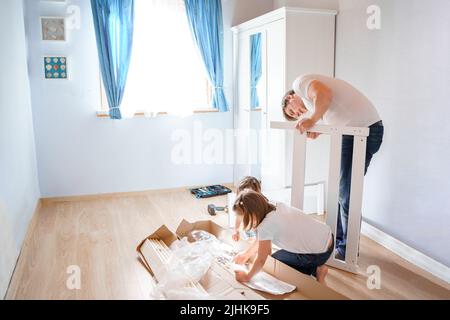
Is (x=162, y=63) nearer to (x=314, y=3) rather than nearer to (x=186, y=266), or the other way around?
(x=314, y=3)

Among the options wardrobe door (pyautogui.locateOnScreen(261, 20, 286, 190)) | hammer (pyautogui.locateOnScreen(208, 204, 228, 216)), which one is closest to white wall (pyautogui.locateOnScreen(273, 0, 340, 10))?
wardrobe door (pyautogui.locateOnScreen(261, 20, 286, 190))

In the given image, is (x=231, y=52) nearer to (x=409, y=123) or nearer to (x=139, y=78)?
(x=139, y=78)

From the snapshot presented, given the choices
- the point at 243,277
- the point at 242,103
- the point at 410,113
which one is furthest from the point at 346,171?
the point at 242,103

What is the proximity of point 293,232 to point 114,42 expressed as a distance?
2.59 metres

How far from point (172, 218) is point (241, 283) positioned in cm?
145

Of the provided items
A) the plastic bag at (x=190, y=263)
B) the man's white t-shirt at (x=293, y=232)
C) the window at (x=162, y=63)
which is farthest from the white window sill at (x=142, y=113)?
the man's white t-shirt at (x=293, y=232)

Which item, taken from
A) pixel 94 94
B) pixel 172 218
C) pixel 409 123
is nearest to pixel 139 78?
pixel 94 94

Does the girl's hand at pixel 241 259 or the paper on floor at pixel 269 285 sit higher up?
the girl's hand at pixel 241 259

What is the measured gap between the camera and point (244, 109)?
423 cm

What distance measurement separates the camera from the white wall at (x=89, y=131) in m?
3.90

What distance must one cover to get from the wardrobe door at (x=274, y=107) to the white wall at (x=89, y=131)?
813mm

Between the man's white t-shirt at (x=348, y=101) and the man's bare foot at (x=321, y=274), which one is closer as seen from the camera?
the man's bare foot at (x=321, y=274)

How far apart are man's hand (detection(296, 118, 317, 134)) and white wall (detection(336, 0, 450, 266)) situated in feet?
2.36

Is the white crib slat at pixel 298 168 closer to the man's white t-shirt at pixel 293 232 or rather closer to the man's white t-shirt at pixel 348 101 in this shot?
the man's white t-shirt at pixel 348 101
